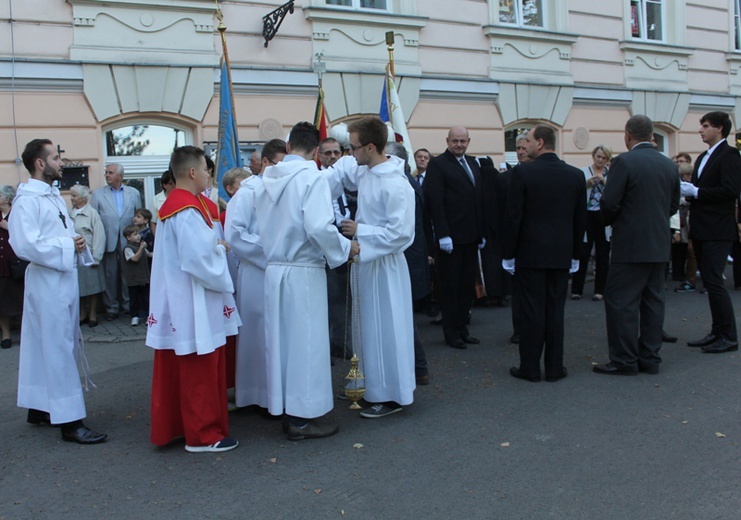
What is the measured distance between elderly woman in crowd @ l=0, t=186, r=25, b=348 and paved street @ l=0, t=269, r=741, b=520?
6.77ft

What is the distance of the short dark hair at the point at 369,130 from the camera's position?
16.5ft

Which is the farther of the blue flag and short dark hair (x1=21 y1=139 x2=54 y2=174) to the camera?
the blue flag

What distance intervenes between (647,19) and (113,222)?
448 inches

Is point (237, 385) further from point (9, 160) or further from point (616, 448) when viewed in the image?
point (9, 160)

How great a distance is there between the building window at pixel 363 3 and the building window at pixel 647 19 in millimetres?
5545

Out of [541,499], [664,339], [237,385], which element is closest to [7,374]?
[237,385]

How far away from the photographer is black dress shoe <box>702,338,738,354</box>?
6.63 m

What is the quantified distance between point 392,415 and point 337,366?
150 centimetres

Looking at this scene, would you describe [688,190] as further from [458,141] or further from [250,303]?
[250,303]

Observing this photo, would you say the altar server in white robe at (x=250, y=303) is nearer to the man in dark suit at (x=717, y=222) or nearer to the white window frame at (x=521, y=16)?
the man in dark suit at (x=717, y=222)

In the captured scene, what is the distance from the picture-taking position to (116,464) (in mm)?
4395

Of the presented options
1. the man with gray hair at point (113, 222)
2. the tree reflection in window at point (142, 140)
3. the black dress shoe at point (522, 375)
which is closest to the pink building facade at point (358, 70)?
the tree reflection in window at point (142, 140)

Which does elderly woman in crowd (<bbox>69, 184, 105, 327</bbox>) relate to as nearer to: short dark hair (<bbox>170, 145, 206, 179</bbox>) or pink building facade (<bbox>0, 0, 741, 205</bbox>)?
pink building facade (<bbox>0, 0, 741, 205</bbox>)

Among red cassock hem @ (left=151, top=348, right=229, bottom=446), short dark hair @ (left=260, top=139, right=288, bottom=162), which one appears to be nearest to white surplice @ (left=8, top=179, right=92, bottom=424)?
red cassock hem @ (left=151, top=348, right=229, bottom=446)
